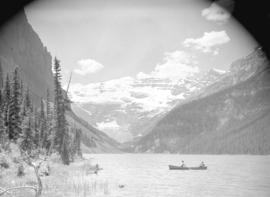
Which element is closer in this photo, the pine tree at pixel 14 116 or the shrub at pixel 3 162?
the shrub at pixel 3 162

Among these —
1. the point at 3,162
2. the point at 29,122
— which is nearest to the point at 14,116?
the point at 29,122

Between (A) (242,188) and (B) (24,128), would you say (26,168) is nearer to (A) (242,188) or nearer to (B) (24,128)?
(B) (24,128)

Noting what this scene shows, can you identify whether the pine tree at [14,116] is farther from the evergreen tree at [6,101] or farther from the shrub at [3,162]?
the shrub at [3,162]

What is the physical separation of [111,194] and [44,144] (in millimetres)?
52281

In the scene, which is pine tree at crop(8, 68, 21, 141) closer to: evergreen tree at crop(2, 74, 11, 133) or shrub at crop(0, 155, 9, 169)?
evergreen tree at crop(2, 74, 11, 133)

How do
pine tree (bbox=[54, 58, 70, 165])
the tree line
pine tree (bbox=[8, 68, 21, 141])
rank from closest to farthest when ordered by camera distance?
the tree line, pine tree (bbox=[8, 68, 21, 141]), pine tree (bbox=[54, 58, 70, 165])

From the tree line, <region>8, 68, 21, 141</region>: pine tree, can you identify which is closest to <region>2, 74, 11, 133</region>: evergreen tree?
the tree line

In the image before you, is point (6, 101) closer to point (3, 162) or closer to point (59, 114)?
point (59, 114)

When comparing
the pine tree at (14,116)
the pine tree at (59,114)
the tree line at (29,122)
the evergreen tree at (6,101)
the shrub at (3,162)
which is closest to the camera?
the shrub at (3,162)

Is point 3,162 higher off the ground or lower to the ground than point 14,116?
higher

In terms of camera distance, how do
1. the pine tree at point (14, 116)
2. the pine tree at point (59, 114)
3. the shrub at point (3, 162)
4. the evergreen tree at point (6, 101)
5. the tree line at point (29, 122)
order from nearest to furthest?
the shrub at point (3, 162) < the tree line at point (29, 122) < the pine tree at point (14, 116) < the evergreen tree at point (6, 101) < the pine tree at point (59, 114)

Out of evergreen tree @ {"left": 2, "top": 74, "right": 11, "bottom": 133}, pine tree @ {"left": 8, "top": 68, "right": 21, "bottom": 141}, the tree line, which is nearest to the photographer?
the tree line

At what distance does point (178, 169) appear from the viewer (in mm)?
112812

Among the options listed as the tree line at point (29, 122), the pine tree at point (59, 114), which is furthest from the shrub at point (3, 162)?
the pine tree at point (59, 114)
